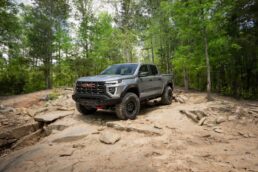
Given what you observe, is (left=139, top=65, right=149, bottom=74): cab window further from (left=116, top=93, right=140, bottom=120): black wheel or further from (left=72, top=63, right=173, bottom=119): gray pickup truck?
(left=116, top=93, right=140, bottom=120): black wheel

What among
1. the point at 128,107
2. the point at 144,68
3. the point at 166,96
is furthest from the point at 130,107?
the point at 166,96

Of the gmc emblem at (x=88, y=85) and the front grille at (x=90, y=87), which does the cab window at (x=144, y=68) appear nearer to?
the front grille at (x=90, y=87)

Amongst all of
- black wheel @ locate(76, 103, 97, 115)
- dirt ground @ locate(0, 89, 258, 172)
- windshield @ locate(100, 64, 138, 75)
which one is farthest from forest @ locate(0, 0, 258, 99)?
black wheel @ locate(76, 103, 97, 115)

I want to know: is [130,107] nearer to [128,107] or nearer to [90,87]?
[128,107]

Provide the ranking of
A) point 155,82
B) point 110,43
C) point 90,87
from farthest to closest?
point 110,43 → point 155,82 → point 90,87

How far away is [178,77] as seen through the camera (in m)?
20.3

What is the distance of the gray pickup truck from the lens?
21.5 feet

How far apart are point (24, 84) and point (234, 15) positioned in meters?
18.6

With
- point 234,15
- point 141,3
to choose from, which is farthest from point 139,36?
point 234,15

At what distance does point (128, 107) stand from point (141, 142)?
2.11 m

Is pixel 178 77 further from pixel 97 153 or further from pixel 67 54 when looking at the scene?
pixel 97 153

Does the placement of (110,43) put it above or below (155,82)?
above

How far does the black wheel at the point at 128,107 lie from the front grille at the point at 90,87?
811mm

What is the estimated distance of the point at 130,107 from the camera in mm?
7133
